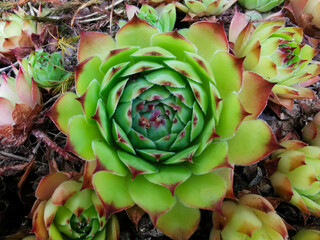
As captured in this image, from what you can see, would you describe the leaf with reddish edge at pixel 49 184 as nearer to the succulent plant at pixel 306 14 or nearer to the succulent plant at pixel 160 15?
the succulent plant at pixel 160 15

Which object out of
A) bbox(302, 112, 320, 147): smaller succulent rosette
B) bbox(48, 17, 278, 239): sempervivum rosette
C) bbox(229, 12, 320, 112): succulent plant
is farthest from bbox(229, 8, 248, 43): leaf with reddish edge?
bbox(302, 112, 320, 147): smaller succulent rosette

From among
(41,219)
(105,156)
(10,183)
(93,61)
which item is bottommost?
(10,183)

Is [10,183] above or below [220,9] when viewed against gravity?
below

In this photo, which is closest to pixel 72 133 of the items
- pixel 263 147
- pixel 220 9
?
pixel 263 147

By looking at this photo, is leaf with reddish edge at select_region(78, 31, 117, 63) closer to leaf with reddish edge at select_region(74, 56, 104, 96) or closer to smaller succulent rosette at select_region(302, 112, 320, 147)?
leaf with reddish edge at select_region(74, 56, 104, 96)

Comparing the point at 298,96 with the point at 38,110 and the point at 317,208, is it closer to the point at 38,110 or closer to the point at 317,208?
the point at 317,208

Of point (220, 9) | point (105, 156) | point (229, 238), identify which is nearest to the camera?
point (105, 156)
